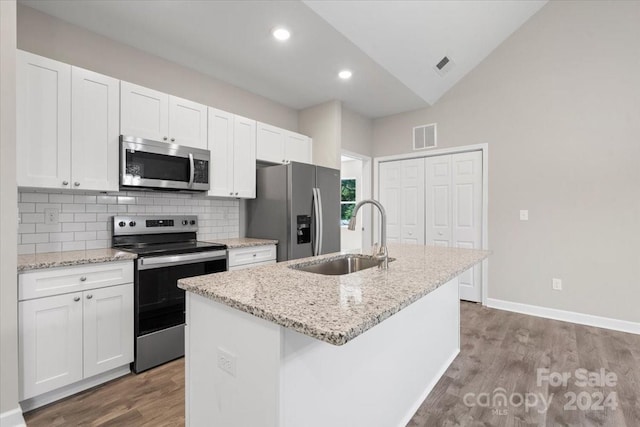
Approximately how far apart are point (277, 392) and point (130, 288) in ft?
5.68

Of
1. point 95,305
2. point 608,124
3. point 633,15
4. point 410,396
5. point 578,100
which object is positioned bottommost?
point 410,396

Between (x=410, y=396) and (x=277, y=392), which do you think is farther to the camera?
(x=410, y=396)

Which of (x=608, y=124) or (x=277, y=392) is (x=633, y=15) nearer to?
(x=608, y=124)

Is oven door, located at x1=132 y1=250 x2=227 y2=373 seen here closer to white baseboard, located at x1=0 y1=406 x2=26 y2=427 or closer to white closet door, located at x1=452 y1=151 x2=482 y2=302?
white baseboard, located at x1=0 y1=406 x2=26 y2=427

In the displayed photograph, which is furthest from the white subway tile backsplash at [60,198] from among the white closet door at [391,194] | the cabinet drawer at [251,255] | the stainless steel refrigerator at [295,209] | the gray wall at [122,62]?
the white closet door at [391,194]

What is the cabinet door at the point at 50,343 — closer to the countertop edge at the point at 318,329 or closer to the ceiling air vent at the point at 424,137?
the countertop edge at the point at 318,329

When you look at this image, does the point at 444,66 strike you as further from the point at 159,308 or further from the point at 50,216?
the point at 50,216

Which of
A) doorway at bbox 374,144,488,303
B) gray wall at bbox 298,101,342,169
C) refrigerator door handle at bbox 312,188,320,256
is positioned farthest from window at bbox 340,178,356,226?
refrigerator door handle at bbox 312,188,320,256

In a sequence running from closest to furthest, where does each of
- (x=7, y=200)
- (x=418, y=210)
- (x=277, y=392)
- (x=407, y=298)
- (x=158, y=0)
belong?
(x=277, y=392) → (x=407, y=298) → (x=7, y=200) → (x=158, y=0) → (x=418, y=210)

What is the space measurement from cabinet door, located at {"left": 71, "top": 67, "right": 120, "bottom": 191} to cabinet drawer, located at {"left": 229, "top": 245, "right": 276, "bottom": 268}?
43.4 inches

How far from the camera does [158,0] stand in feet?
7.08

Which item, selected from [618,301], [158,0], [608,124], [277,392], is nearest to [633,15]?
[608,124]

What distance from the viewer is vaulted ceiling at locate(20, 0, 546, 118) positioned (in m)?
2.29

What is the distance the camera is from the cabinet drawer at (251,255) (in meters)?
2.86
